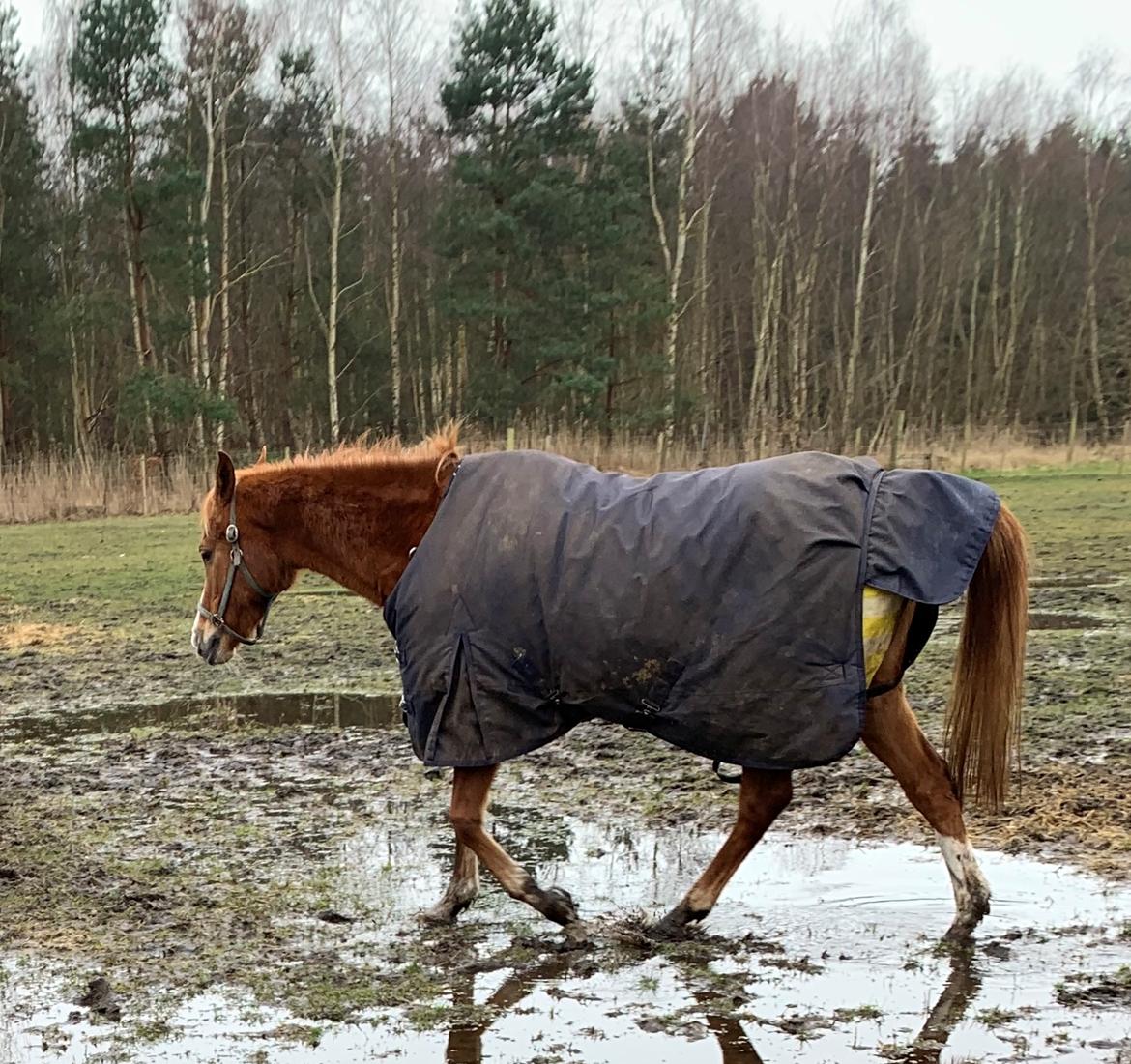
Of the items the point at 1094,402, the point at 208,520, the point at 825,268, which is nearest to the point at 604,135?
the point at 825,268

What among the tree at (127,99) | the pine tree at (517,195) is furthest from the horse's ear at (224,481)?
the pine tree at (517,195)

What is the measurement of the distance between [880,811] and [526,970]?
6.80 ft

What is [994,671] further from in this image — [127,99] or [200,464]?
[127,99]

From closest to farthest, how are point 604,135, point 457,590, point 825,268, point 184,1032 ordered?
point 184,1032 < point 457,590 < point 604,135 < point 825,268

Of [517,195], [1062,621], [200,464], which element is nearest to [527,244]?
[517,195]

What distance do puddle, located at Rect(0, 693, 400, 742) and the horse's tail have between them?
4229 millimetres

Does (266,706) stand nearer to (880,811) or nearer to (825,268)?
(880,811)

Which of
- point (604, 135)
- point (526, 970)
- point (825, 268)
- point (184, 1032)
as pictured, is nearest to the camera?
point (184, 1032)

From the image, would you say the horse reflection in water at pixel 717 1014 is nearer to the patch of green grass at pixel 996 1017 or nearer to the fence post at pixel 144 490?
the patch of green grass at pixel 996 1017

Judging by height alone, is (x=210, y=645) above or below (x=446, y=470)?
below

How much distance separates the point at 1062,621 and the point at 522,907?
6.73 meters

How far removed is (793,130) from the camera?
40594 mm

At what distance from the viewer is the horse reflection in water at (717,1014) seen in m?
3.45

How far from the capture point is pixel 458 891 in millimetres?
4719
